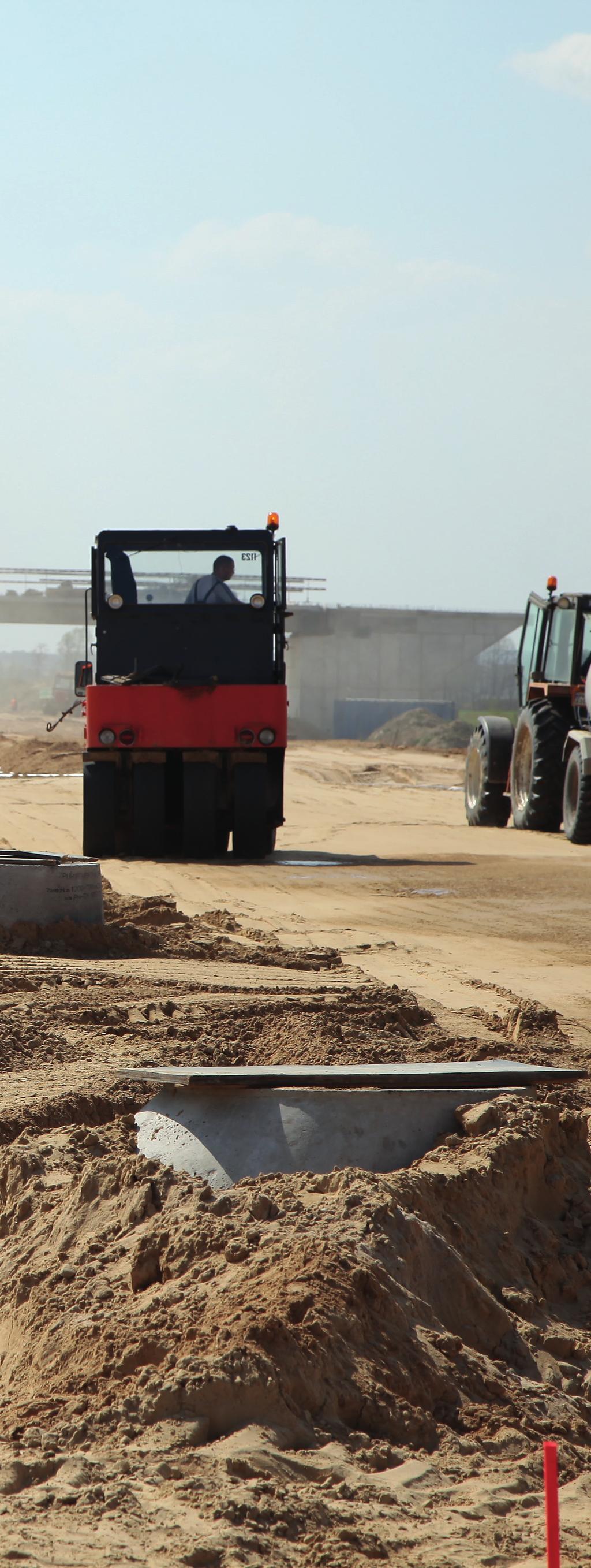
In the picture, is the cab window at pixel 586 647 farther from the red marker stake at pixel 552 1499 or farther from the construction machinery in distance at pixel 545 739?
the red marker stake at pixel 552 1499

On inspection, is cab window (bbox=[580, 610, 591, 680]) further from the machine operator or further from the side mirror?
the side mirror

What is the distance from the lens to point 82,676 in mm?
12625

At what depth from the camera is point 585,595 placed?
15336 millimetres

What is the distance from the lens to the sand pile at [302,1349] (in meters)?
2.46

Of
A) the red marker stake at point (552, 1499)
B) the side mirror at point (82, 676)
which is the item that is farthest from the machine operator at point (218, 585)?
the red marker stake at point (552, 1499)

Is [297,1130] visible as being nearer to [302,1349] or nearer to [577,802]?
[302,1349]

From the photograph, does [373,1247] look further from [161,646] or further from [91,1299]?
[161,646]

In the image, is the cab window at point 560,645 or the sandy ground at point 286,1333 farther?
the cab window at point 560,645

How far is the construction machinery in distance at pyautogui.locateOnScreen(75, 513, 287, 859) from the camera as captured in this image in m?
12.7

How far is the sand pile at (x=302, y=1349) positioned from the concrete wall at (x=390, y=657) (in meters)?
61.0

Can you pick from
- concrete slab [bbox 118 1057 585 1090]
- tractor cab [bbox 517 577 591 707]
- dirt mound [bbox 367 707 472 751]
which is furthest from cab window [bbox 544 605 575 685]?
dirt mound [bbox 367 707 472 751]

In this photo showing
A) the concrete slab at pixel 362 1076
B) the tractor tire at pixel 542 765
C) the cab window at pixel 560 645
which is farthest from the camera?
the cab window at pixel 560 645

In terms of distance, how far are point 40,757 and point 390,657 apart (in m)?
43.6

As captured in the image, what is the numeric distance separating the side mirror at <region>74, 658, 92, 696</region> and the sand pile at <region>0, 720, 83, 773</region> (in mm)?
13330
